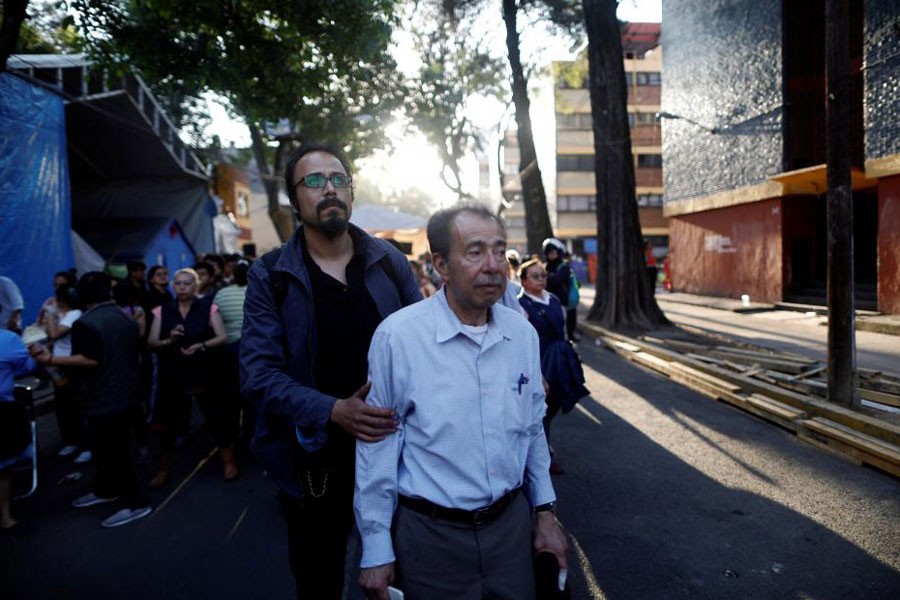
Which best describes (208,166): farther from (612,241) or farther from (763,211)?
(763,211)

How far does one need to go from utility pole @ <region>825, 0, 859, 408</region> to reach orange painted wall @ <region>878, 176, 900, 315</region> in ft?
25.5

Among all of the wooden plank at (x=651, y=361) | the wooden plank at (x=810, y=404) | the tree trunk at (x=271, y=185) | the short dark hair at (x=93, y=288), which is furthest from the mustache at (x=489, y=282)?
the tree trunk at (x=271, y=185)

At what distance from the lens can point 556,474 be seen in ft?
16.2

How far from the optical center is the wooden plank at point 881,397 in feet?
19.3

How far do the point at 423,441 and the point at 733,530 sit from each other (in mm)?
2925

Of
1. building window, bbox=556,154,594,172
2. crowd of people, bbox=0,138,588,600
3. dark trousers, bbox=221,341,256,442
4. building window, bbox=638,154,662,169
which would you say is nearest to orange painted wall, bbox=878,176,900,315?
dark trousers, bbox=221,341,256,442

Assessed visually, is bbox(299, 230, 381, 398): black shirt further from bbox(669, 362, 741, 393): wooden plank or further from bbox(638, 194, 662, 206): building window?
bbox(638, 194, 662, 206): building window

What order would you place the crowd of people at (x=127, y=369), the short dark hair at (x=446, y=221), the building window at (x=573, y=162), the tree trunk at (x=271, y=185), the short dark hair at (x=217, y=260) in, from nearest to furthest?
the short dark hair at (x=446, y=221)
the crowd of people at (x=127, y=369)
the short dark hair at (x=217, y=260)
the tree trunk at (x=271, y=185)
the building window at (x=573, y=162)

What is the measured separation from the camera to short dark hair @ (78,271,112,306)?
461cm

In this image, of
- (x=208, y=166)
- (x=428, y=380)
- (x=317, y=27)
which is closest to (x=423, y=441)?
(x=428, y=380)

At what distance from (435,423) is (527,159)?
15592 mm

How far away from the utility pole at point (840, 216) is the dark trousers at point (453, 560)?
17.0 feet

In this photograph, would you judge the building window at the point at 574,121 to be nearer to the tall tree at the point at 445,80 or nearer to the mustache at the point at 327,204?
the tall tree at the point at 445,80

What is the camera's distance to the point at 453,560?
1780 mm
